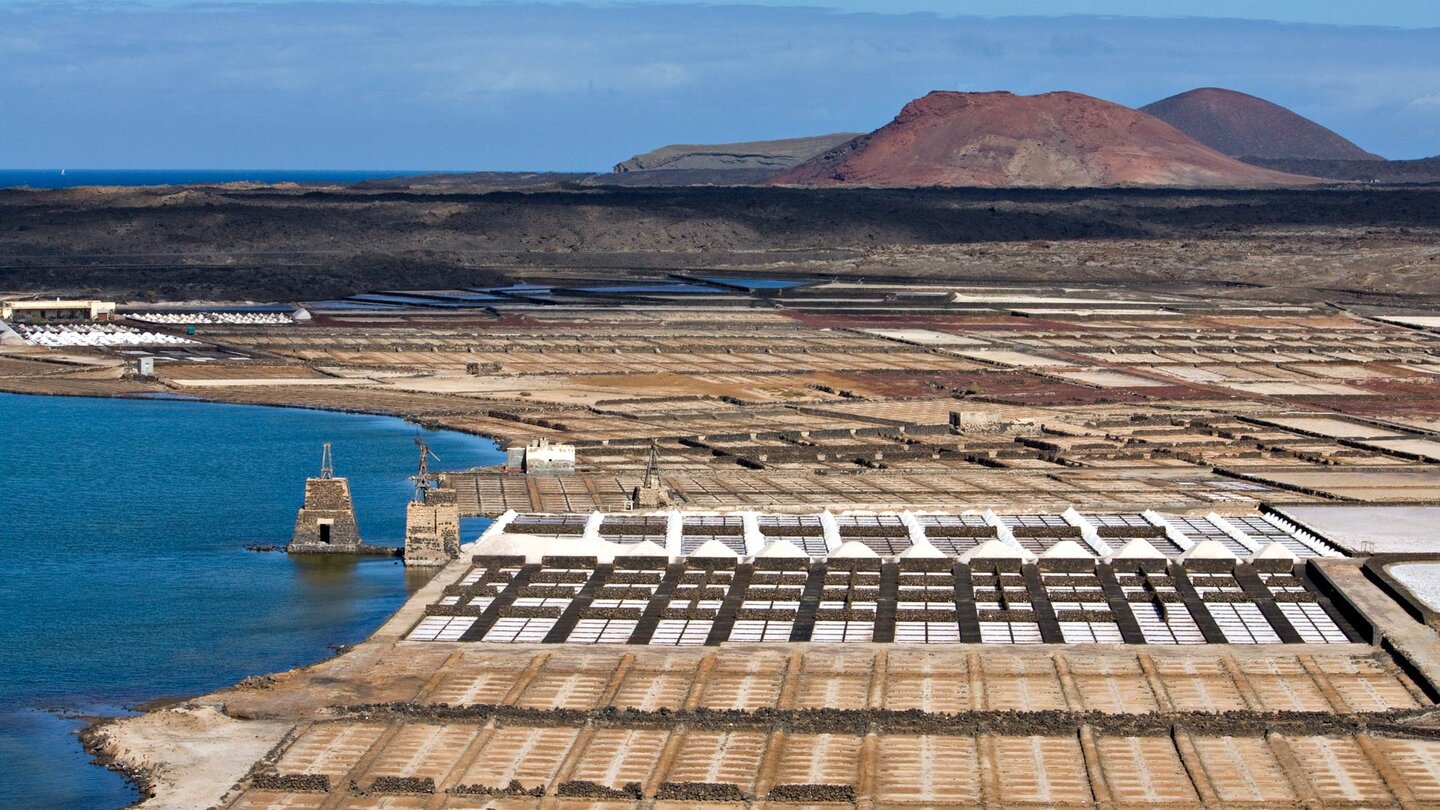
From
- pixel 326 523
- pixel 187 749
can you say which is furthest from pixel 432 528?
pixel 187 749

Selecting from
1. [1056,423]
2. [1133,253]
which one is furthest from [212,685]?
[1133,253]

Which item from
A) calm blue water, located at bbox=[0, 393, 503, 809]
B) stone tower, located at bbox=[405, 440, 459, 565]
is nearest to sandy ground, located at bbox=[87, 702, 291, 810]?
calm blue water, located at bbox=[0, 393, 503, 809]

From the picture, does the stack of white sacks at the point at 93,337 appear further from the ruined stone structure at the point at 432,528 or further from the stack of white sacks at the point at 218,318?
the ruined stone structure at the point at 432,528

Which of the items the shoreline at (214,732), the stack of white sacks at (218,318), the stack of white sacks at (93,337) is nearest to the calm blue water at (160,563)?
the shoreline at (214,732)

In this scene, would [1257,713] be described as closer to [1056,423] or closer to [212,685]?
[212,685]

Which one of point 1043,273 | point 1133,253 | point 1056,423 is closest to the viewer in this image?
point 1056,423

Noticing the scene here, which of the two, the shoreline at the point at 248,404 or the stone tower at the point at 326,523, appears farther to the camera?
the shoreline at the point at 248,404
